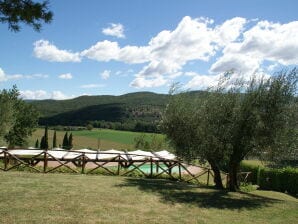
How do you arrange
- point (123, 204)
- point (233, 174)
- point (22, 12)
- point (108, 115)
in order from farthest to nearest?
point (108, 115)
point (233, 174)
point (123, 204)
point (22, 12)

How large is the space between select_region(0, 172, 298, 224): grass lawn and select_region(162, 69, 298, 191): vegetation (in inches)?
85.0

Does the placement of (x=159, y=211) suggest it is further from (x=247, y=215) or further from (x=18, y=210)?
(x=18, y=210)

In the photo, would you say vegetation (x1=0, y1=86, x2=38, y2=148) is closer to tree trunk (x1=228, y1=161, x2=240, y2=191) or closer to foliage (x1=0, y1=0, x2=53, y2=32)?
tree trunk (x1=228, y1=161, x2=240, y2=191)

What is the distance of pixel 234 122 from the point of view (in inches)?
678

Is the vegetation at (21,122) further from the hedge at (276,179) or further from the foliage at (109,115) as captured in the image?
the foliage at (109,115)

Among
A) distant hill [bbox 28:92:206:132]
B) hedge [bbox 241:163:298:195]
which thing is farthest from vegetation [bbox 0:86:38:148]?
distant hill [bbox 28:92:206:132]

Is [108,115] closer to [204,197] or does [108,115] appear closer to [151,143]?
[151,143]

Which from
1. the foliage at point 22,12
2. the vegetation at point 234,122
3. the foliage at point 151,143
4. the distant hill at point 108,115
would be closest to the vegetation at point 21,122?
the foliage at point 151,143

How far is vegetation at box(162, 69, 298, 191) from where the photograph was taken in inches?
651

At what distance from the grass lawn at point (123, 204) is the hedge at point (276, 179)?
Result: 1500 cm

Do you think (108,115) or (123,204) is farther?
(108,115)

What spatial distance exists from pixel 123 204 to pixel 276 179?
75.1ft

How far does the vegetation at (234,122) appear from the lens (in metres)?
16.5

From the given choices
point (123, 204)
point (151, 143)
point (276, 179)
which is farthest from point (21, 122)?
point (123, 204)
